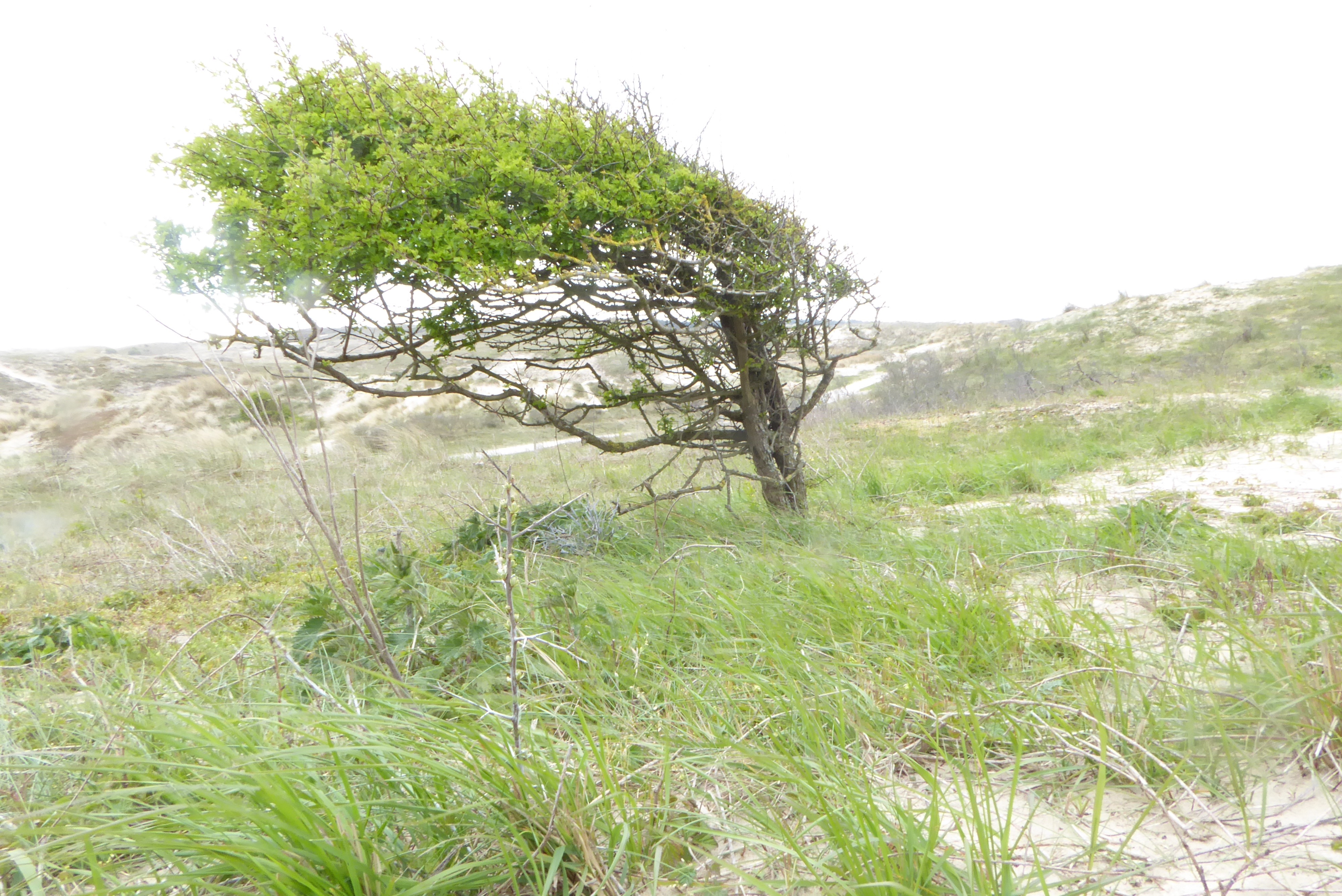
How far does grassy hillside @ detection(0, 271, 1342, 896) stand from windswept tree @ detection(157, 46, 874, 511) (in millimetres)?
1188

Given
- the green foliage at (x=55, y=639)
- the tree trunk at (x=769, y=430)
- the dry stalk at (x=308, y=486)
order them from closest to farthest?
the dry stalk at (x=308, y=486) → the green foliage at (x=55, y=639) → the tree trunk at (x=769, y=430)

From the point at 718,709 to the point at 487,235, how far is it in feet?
9.36

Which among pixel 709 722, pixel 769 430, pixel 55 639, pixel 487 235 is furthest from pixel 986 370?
pixel 55 639

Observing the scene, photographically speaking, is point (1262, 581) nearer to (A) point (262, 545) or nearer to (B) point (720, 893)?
(B) point (720, 893)

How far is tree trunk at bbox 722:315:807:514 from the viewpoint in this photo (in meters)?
4.54

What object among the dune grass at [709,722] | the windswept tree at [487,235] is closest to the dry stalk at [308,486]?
the dune grass at [709,722]

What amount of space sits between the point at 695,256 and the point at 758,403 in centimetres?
124

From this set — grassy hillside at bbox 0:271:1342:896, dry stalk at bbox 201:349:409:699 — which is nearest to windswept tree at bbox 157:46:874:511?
grassy hillside at bbox 0:271:1342:896

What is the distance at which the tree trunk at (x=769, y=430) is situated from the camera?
14.9 ft

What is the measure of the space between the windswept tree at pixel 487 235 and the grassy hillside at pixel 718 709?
1188 millimetres

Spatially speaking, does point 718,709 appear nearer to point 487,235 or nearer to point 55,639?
point 487,235

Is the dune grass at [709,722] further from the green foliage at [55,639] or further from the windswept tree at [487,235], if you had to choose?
the windswept tree at [487,235]

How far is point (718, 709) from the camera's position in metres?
1.94

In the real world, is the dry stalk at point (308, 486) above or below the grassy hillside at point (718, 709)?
above
